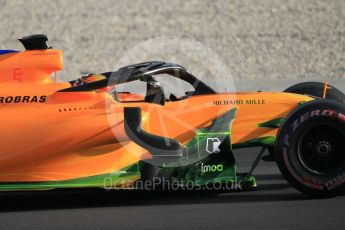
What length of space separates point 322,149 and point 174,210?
137 cm

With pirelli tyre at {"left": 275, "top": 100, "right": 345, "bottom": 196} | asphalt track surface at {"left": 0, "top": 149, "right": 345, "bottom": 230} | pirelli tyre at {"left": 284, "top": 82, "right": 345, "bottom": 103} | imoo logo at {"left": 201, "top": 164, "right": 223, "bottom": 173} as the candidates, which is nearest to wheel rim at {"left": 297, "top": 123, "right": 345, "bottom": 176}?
pirelli tyre at {"left": 275, "top": 100, "right": 345, "bottom": 196}

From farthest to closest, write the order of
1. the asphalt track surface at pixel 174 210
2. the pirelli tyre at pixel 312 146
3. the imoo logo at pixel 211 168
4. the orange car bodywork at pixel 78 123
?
the imoo logo at pixel 211 168
the orange car bodywork at pixel 78 123
the pirelli tyre at pixel 312 146
the asphalt track surface at pixel 174 210

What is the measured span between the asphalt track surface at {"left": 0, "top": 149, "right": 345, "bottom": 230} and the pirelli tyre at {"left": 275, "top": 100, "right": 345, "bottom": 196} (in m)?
0.20

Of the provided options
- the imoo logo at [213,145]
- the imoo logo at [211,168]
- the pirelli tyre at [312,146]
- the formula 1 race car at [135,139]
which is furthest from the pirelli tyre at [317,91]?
the imoo logo at [211,168]

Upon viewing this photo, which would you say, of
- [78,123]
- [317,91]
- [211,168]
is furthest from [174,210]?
[317,91]

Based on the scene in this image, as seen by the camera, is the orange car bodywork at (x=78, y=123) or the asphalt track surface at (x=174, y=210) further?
the orange car bodywork at (x=78, y=123)

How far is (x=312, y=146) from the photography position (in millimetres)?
6746

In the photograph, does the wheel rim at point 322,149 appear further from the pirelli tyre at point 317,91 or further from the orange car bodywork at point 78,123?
the pirelli tyre at point 317,91

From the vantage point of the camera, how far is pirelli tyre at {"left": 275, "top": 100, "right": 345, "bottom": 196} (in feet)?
21.9

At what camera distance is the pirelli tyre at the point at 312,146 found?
6664 millimetres

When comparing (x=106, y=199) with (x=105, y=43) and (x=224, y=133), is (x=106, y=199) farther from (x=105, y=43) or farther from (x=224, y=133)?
(x=105, y=43)

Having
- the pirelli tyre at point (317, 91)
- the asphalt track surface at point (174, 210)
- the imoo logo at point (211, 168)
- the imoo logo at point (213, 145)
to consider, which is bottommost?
the asphalt track surface at point (174, 210)

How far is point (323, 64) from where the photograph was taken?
56.4 feet

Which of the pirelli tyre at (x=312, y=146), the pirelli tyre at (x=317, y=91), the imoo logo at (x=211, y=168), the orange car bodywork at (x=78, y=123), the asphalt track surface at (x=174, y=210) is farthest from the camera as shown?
the pirelli tyre at (x=317, y=91)
